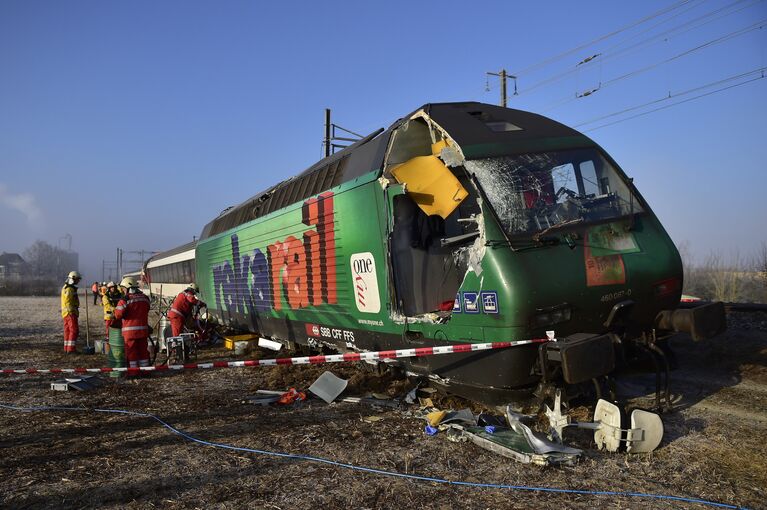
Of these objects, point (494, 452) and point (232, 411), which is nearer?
point (494, 452)

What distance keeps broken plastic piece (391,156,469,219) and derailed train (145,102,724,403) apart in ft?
0.05

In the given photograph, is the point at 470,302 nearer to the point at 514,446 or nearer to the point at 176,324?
the point at 514,446

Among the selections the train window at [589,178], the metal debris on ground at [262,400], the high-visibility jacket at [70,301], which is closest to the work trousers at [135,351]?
the metal debris on ground at [262,400]

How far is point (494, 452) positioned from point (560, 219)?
2.22m

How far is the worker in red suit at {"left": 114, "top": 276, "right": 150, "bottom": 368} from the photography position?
349 inches

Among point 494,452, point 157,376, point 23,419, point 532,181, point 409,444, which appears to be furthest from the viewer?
point 157,376

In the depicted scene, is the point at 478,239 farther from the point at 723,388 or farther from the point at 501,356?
the point at 723,388

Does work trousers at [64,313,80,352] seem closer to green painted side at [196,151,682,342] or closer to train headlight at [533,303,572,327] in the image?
green painted side at [196,151,682,342]

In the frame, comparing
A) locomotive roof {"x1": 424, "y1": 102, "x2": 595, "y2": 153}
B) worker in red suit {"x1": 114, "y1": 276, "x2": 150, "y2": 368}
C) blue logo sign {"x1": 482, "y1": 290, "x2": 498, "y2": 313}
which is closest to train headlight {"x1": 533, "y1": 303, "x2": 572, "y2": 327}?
blue logo sign {"x1": 482, "y1": 290, "x2": 498, "y2": 313}

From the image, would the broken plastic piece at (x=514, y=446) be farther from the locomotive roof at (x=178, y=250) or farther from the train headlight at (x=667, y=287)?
the locomotive roof at (x=178, y=250)

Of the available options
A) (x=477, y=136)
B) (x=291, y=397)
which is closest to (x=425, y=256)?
(x=477, y=136)

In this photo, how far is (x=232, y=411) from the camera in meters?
6.31

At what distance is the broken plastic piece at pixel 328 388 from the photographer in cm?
648

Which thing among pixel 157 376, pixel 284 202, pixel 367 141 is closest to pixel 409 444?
pixel 367 141
